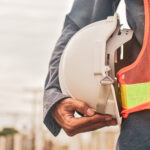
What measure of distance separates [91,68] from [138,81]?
17cm

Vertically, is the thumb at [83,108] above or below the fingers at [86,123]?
above

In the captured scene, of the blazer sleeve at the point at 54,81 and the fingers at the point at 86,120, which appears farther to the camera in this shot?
the blazer sleeve at the point at 54,81

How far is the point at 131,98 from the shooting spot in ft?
7.11

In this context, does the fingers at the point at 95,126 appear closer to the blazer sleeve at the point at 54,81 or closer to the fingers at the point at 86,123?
the fingers at the point at 86,123

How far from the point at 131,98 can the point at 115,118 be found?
91 millimetres

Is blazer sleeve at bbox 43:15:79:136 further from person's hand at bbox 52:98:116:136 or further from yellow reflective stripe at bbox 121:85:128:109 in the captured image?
yellow reflective stripe at bbox 121:85:128:109

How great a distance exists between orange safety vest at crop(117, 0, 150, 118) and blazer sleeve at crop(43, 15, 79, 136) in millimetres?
254

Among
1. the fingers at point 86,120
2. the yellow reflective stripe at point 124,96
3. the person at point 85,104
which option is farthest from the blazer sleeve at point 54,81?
the yellow reflective stripe at point 124,96

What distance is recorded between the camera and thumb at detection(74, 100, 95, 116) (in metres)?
2.19

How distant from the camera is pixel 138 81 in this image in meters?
2.16

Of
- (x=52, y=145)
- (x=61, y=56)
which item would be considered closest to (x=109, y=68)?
(x=61, y=56)

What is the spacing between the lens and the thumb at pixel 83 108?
7.18ft

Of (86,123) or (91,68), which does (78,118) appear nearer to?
(86,123)

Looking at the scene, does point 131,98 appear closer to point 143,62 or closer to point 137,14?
point 143,62
